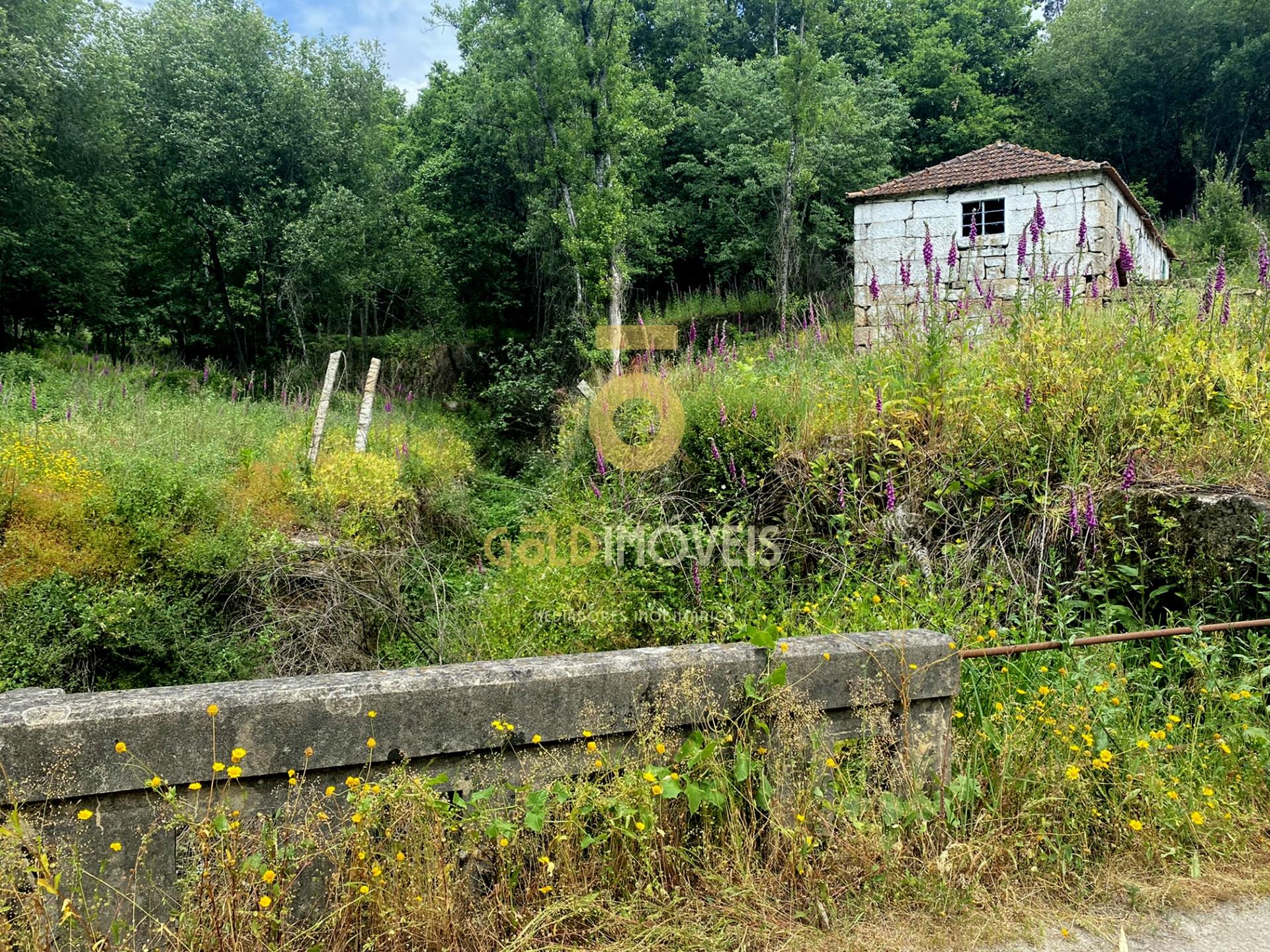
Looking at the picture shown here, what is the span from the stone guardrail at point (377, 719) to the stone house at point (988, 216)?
9.82m

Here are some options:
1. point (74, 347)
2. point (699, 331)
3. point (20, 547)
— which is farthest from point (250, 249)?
point (20, 547)

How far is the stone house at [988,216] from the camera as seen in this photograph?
1247cm

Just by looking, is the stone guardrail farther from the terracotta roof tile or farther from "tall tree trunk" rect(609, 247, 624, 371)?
the terracotta roof tile

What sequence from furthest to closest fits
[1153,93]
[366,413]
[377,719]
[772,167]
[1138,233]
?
[1153,93]
[772,167]
[1138,233]
[366,413]
[377,719]

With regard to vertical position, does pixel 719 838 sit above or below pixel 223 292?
below

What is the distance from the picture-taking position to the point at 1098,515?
3619mm

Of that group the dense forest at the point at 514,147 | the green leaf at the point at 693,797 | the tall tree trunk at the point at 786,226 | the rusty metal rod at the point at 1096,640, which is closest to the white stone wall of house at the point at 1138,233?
the dense forest at the point at 514,147

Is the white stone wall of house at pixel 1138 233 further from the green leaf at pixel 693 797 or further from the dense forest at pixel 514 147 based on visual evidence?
the green leaf at pixel 693 797

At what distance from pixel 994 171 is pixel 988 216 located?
77 centimetres

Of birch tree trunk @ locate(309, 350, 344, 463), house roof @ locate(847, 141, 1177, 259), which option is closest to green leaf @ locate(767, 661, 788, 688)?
birch tree trunk @ locate(309, 350, 344, 463)

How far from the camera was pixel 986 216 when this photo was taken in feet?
44.2

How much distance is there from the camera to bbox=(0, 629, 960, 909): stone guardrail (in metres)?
1.87
